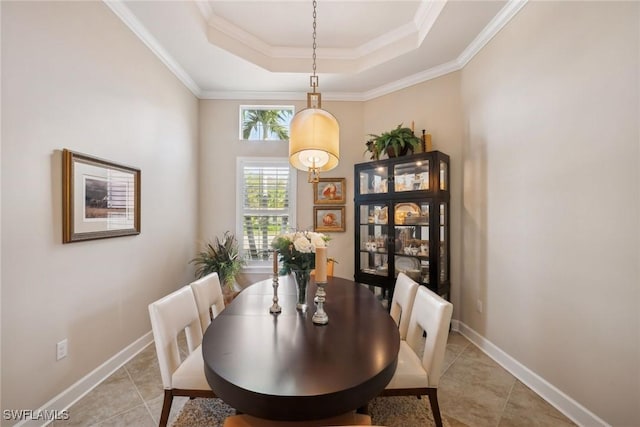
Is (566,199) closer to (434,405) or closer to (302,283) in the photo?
(434,405)

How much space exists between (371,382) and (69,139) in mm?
2343

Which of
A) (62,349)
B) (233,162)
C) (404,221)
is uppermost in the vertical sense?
A: (233,162)

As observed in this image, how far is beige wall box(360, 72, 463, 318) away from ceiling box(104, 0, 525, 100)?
0.48 feet

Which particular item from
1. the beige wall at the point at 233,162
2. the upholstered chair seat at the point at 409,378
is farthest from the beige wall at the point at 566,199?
the beige wall at the point at 233,162

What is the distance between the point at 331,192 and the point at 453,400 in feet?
8.78

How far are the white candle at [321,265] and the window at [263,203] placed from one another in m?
2.54

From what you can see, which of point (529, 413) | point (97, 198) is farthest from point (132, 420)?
point (529, 413)

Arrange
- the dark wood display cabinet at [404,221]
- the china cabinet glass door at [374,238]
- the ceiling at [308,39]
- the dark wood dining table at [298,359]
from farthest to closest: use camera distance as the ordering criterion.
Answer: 1. the china cabinet glass door at [374,238]
2. the dark wood display cabinet at [404,221]
3. the ceiling at [308,39]
4. the dark wood dining table at [298,359]

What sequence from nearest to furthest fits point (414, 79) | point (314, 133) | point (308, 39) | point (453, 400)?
1. point (314, 133)
2. point (453, 400)
3. point (308, 39)
4. point (414, 79)

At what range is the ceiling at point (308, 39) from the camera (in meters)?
2.46

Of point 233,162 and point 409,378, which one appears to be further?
point 233,162

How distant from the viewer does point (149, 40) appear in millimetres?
2676

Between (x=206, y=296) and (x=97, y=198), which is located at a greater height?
(x=97, y=198)

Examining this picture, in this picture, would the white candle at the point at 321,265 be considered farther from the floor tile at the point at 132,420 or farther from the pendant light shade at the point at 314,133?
the floor tile at the point at 132,420
